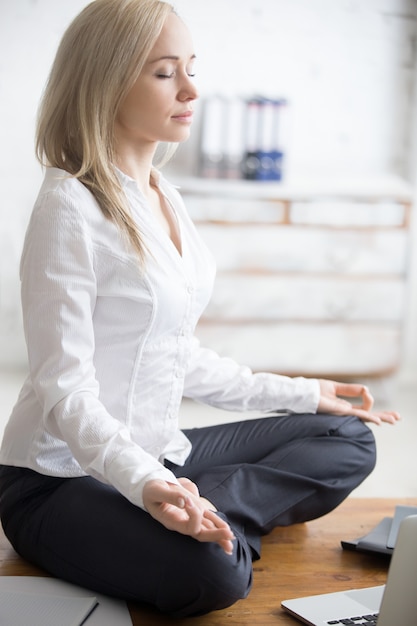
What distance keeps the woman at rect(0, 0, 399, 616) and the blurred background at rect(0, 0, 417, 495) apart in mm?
1773

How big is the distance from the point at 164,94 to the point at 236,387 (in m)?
0.64

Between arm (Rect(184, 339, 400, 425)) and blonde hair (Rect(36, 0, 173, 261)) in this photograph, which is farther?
arm (Rect(184, 339, 400, 425))

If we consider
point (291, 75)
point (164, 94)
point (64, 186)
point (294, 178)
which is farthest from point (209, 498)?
point (291, 75)

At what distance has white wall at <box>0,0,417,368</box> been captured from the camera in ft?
12.9

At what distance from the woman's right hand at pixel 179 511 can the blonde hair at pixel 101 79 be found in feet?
1.38

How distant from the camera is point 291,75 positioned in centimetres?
411

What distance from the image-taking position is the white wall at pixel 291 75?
3.94 metres

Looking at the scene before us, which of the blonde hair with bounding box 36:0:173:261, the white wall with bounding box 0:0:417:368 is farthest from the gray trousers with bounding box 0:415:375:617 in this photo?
the white wall with bounding box 0:0:417:368

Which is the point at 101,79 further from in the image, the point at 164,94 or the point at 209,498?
the point at 209,498

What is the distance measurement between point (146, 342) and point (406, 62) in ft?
9.40

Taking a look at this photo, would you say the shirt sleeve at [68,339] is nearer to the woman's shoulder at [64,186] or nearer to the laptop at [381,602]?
the woman's shoulder at [64,186]

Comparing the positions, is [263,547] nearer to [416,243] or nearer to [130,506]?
[130,506]

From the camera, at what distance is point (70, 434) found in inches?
61.4

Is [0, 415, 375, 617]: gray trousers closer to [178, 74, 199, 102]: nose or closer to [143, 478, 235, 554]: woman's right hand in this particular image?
[143, 478, 235, 554]: woman's right hand
